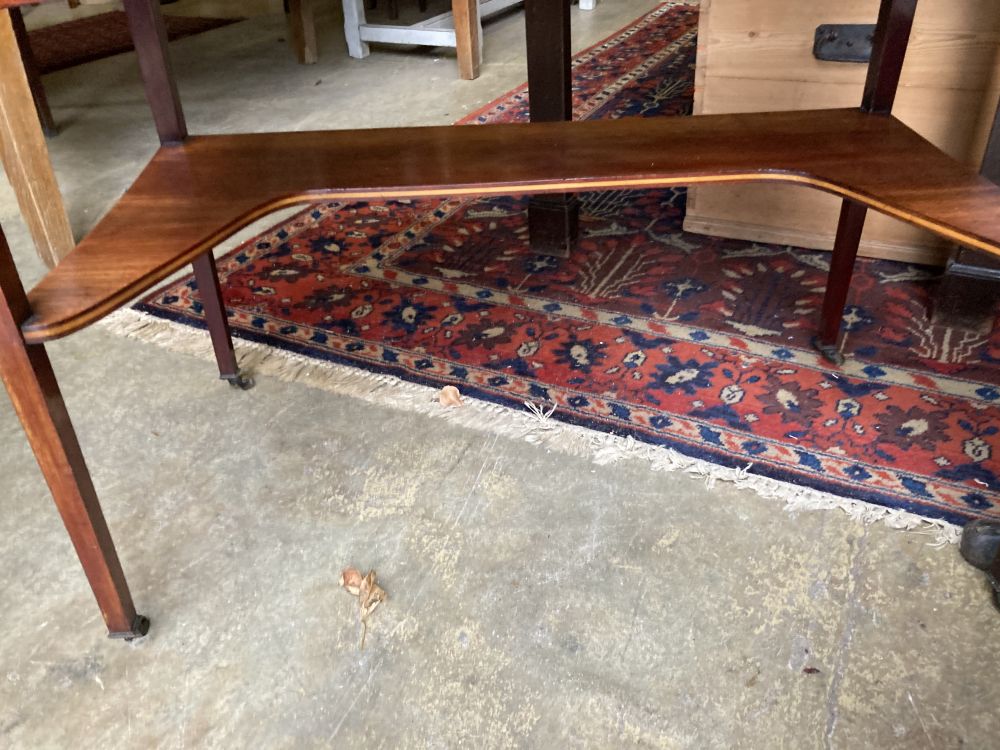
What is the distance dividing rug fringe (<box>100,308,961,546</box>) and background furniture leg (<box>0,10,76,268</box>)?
34 cm

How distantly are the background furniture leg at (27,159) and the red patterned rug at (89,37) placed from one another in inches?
90.2

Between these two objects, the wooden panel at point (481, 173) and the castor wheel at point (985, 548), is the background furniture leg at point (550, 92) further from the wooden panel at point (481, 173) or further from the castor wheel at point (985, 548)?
the castor wheel at point (985, 548)

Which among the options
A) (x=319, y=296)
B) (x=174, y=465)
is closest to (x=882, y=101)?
(x=319, y=296)

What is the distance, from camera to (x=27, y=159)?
6.30 ft

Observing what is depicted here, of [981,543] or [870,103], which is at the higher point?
[870,103]

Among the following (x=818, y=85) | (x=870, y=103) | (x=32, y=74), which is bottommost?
(x=32, y=74)

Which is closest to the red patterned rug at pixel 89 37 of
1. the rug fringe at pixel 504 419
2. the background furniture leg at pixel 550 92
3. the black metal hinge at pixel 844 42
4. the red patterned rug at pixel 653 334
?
the red patterned rug at pixel 653 334

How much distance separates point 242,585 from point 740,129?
3.44 feet

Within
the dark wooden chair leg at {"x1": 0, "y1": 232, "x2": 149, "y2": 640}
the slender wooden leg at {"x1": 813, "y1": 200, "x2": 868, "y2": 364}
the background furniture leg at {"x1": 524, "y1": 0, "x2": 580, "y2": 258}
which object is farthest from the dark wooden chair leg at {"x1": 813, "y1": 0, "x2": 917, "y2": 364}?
the dark wooden chair leg at {"x1": 0, "y1": 232, "x2": 149, "y2": 640}

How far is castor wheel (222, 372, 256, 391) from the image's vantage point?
1625 millimetres

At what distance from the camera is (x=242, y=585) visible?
3.97 feet

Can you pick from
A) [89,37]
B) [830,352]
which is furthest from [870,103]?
[89,37]

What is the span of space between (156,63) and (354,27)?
8.99 feet

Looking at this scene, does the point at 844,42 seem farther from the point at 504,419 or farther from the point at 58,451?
the point at 58,451
